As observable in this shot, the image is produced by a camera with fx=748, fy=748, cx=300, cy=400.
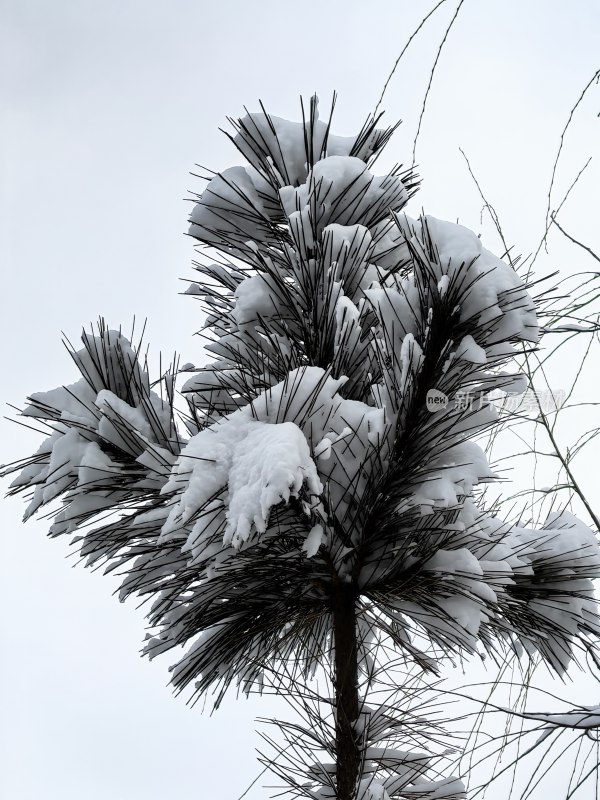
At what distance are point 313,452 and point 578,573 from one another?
78 cm

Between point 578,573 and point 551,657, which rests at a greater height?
point 578,573

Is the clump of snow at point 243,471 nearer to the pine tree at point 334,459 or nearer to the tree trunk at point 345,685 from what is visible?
the pine tree at point 334,459

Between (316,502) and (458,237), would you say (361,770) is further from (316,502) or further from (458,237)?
(458,237)

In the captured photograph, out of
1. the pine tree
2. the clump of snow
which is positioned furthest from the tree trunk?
the clump of snow

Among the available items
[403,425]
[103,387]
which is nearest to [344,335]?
[403,425]

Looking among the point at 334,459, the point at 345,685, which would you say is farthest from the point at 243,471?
the point at 345,685

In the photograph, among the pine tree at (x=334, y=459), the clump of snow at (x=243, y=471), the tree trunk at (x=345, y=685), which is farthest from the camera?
the tree trunk at (x=345, y=685)

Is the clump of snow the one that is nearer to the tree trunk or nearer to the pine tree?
the pine tree

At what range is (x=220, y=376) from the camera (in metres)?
1.58

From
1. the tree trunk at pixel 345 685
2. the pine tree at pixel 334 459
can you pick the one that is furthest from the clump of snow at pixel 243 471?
the tree trunk at pixel 345 685

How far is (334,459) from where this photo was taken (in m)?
1.34

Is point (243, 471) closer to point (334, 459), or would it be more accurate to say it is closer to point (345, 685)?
point (334, 459)

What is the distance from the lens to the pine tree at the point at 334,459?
4.02 ft

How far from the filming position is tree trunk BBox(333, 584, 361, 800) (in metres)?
1.48
